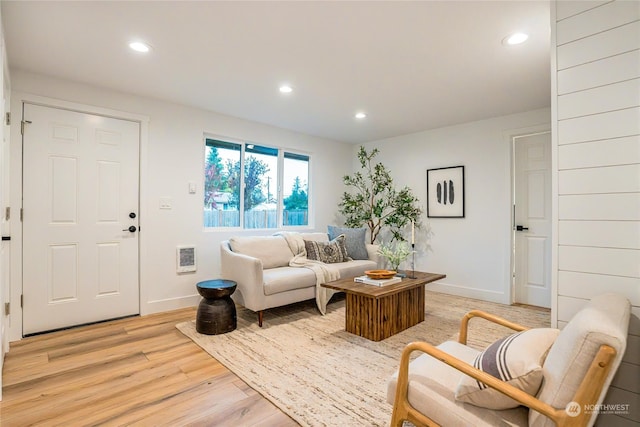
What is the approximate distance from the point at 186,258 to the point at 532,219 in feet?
14.0

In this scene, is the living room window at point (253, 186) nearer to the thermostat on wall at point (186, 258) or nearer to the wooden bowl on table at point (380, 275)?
the thermostat on wall at point (186, 258)

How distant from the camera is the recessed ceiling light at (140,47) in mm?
2371

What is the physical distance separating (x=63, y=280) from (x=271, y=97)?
273 cm

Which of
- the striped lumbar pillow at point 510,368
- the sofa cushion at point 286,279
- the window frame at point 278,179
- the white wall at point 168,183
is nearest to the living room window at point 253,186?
the window frame at point 278,179

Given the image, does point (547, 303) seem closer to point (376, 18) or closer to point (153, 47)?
point (376, 18)

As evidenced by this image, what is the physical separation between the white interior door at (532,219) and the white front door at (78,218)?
15.1ft

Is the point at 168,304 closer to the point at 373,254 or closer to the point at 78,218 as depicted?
the point at 78,218

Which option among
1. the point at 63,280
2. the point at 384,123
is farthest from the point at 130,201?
the point at 384,123

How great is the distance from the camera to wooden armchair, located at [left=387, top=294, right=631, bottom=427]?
3.11 feet

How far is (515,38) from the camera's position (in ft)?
7.44

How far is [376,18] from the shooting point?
6.73ft

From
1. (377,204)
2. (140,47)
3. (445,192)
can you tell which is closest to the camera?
(140,47)

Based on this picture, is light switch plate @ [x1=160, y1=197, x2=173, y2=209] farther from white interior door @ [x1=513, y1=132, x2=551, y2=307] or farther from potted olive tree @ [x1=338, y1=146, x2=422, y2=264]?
white interior door @ [x1=513, y1=132, x2=551, y2=307]

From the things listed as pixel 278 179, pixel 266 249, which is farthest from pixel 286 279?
pixel 278 179
